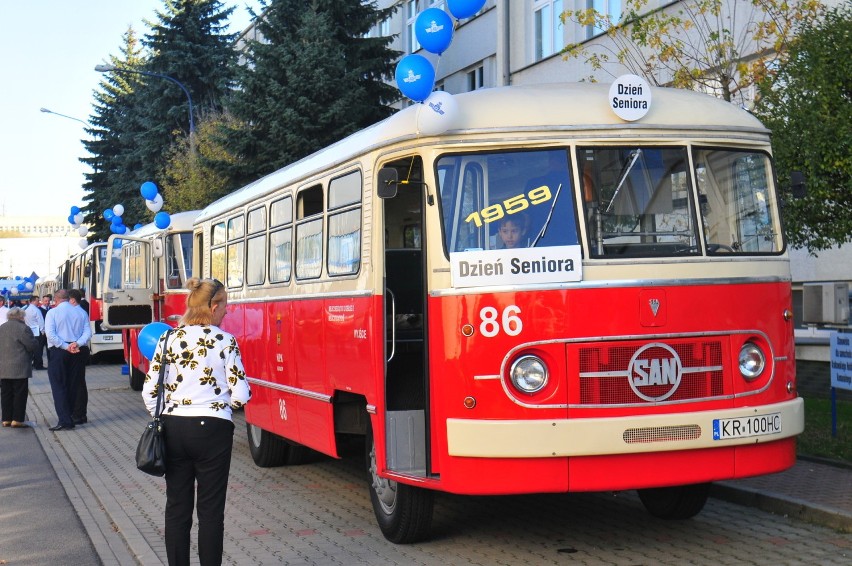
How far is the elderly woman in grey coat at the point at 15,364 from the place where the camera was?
16.7 m

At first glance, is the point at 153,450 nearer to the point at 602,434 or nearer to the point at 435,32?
the point at 602,434

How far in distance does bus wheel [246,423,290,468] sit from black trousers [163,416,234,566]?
5.71m

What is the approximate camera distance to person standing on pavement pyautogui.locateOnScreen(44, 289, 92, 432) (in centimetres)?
1634

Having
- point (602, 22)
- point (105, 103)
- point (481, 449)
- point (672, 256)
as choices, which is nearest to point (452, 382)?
point (481, 449)

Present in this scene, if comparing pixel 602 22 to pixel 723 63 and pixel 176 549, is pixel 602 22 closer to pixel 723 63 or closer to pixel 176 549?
pixel 723 63

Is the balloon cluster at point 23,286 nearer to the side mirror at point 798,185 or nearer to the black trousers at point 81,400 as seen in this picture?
the black trousers at point 81,400

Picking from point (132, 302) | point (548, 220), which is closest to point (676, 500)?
point (548, 220)

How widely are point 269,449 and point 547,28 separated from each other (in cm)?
1743

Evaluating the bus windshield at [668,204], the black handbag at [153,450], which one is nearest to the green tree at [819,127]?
Answer: the bus windshield at [668,204]

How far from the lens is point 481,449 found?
707 centimetres

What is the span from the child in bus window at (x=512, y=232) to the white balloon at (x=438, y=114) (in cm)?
69

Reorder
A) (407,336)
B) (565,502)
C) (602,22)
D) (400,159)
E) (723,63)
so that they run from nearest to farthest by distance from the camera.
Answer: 1. (400,159)
2. (407,336)
3. (565,502)
4. (723,63)
5. (602,22)

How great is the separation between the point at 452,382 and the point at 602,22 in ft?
35.3

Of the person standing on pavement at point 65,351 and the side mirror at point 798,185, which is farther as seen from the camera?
the person standing on pavement at point 65,351
